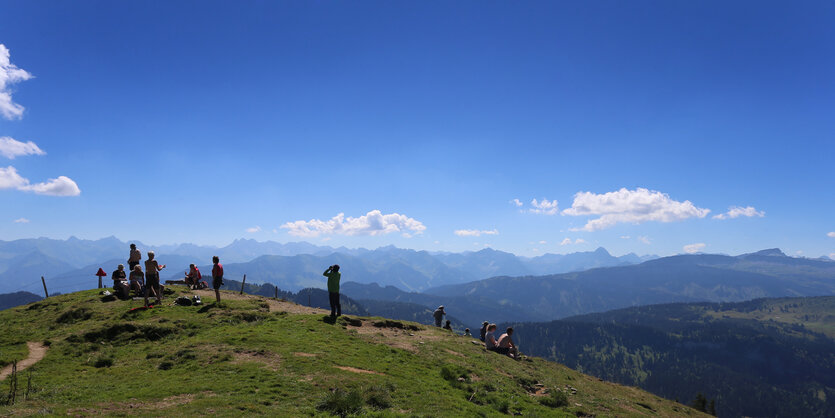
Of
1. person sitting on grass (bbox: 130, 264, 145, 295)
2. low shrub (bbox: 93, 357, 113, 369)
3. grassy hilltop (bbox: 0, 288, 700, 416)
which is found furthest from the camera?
person sitting on grass (bbox: 130, 264, 145, 295)

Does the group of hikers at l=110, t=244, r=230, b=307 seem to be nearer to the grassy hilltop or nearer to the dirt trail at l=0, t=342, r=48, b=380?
the grassy hilltop

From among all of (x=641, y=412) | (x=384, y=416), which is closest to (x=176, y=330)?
(x=384, y=416)

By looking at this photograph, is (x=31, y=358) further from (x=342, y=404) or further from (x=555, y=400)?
(x=555, y=400)

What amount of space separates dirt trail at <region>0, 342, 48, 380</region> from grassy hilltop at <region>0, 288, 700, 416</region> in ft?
1.15

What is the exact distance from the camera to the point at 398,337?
97.6 ft

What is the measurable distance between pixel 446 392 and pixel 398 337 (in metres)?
12.6

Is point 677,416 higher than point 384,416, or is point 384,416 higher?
point 384,416

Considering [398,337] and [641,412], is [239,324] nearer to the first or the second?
[398,337]

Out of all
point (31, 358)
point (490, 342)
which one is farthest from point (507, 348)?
point (31, 358)

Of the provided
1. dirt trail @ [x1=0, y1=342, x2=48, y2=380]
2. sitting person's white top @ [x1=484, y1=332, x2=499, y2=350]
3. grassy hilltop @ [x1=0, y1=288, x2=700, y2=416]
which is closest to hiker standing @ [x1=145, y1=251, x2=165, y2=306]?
grassy hilltop @ [x1=0, y1=288, x2=700, y2=416]

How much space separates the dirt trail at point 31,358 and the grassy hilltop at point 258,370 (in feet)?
1.15

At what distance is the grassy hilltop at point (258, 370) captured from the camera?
13594mm

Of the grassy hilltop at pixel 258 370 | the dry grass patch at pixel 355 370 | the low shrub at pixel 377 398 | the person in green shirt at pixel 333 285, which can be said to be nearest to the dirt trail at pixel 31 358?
the grassy hilltop at pixel 258 370

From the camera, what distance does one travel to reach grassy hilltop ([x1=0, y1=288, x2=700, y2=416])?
44.6 ft
